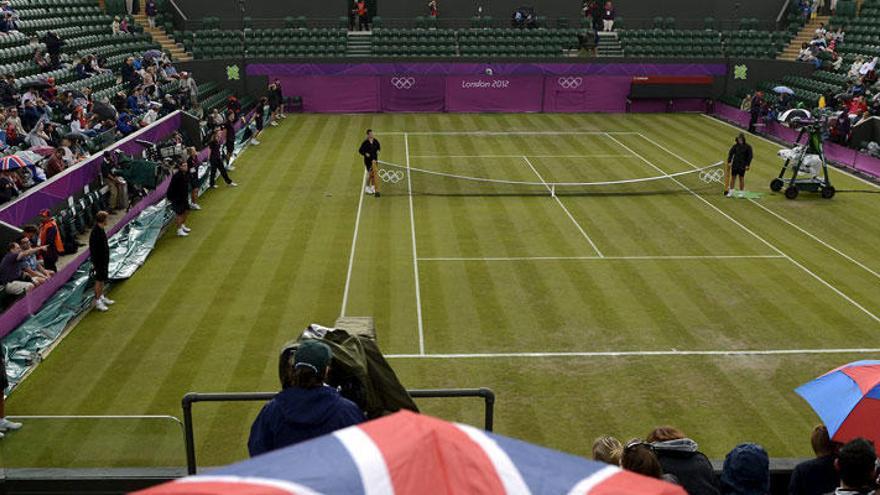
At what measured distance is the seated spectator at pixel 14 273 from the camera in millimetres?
14367

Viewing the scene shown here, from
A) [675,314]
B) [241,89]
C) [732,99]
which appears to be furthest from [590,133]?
[675,314]

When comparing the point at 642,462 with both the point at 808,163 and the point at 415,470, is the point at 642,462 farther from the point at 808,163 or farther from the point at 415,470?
the point at 808,163

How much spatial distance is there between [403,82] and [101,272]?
27.2 meters

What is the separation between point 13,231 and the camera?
15867 mm

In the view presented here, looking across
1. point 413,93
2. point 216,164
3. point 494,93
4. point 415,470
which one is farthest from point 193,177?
point 494,93

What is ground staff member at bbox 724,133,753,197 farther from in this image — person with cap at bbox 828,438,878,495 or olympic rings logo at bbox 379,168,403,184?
person with cap at bbox 828,438,878,495

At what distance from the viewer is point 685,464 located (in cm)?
647

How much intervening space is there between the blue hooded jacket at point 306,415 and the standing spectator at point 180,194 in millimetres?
15424

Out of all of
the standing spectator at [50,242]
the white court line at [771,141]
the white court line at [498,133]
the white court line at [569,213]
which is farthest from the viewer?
the white court line at [498,133]

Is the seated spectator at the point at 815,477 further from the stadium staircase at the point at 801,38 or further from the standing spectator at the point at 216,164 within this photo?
the stadium staircase at the point at 801,38

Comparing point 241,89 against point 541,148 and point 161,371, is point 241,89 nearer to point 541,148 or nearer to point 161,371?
point 541,148

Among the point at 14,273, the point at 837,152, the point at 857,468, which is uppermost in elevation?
the point at 857,468

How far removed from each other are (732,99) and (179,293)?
32.7 m

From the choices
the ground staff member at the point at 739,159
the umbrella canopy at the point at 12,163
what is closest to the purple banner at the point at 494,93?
the ground staff member at the point at 739,159
